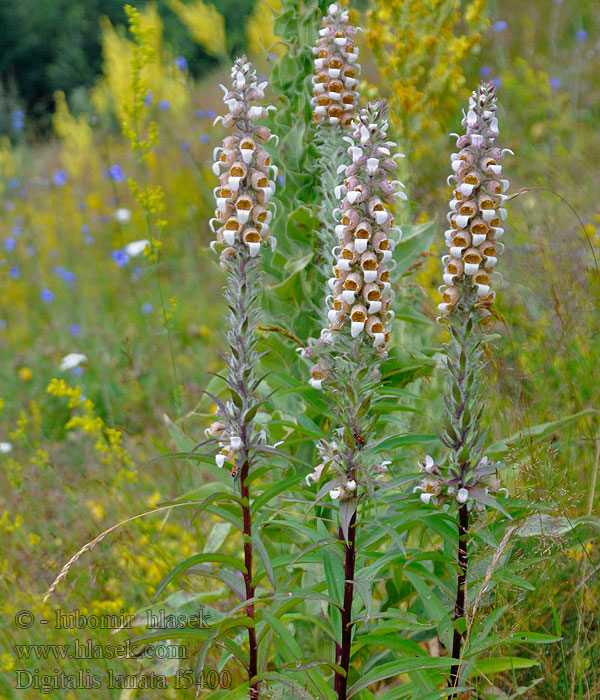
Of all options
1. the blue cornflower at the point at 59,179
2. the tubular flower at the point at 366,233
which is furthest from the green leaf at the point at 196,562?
the blue cornflower at the point at 59,179

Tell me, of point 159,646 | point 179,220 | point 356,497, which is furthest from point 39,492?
point 179,220

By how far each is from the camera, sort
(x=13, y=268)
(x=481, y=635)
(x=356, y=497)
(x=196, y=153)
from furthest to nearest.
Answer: (x=196, y=153) → (x=13, y=268) → (x=481, y=635) → (x=356, y=497)

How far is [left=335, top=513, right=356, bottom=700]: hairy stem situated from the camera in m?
1.73

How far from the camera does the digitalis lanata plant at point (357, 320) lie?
1.60 metres

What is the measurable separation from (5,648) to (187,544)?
0.76m

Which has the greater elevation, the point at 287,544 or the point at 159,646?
the point at 287,544

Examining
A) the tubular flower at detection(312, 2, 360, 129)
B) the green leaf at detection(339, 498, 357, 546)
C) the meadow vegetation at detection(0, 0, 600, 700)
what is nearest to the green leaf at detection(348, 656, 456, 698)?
the meadow vegetation at detection(0, 0, 600, 700)

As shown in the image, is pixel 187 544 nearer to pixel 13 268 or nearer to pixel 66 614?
pixel 66 614

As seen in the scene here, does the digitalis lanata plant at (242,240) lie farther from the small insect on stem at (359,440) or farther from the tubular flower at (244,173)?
the small insect on stem at (359,440)

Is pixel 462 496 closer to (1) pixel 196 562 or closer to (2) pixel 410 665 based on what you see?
(2) pixel 410 665

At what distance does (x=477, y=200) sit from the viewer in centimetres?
167

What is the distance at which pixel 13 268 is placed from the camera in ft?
21.0

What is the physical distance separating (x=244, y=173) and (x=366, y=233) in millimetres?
347

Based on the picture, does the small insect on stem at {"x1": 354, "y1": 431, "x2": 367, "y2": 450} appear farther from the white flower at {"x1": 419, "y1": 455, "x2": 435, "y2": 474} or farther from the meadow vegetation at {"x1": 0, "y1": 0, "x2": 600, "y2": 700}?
the white flower at {"x1": 419, "y1": 455, "x2": 435, "y2": 474}
